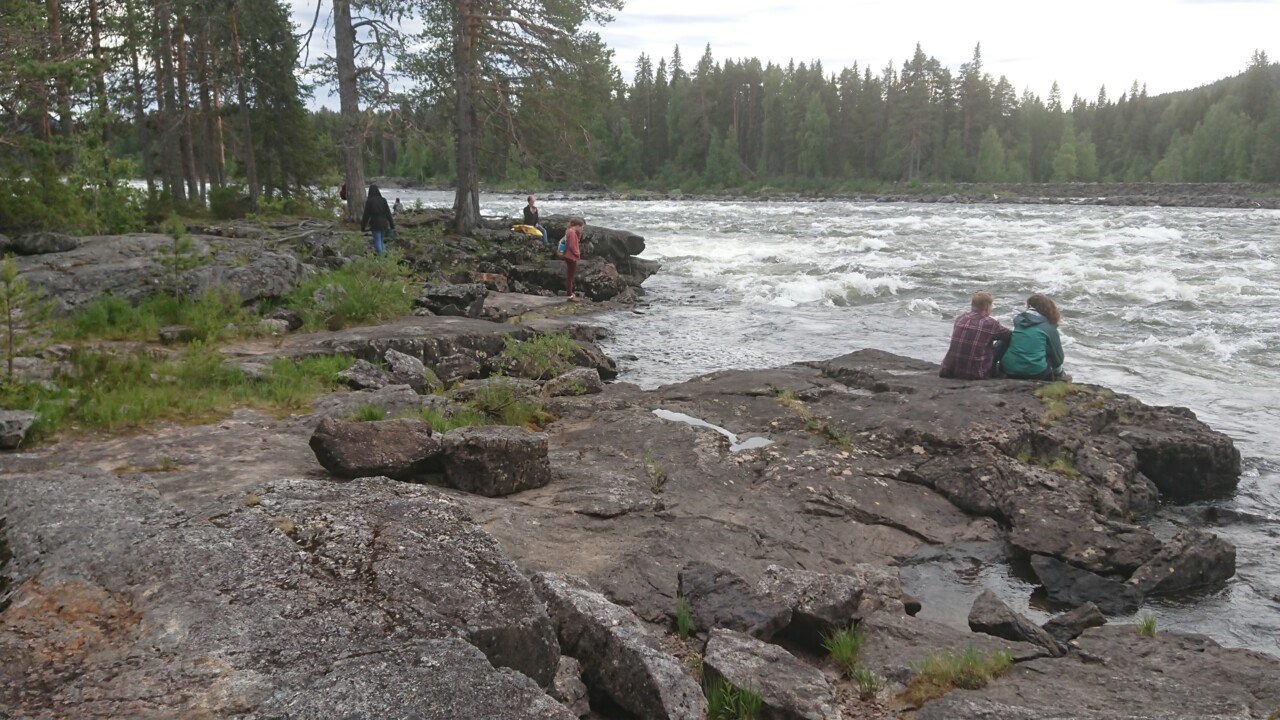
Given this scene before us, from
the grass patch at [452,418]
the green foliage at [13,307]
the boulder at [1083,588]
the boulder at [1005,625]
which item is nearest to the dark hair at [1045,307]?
the boulder at [1083,588]

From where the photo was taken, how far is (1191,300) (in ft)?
59.9

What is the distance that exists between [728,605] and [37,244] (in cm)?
1202

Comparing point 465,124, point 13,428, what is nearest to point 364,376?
point 13,428

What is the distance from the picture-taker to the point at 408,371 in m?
10.2

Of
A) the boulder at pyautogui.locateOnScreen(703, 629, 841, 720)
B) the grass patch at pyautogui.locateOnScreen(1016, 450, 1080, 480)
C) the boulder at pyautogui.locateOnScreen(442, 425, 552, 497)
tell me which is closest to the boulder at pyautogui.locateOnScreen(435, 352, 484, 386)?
the boulder at pyautogui.locateOnScreen(442, 425, 552, 497)

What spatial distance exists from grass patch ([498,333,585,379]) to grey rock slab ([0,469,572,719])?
6150mm

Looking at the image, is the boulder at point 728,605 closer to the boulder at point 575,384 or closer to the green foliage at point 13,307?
the boulder at point 575,384

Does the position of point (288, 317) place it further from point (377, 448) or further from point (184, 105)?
point (184, 105)

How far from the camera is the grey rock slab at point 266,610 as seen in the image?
9.71 ft

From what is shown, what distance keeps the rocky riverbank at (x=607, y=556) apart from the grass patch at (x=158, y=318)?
4.87 ft

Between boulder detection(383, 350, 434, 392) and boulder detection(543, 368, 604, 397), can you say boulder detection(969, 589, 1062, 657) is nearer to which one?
boulder detection(543, 368, 604, 397)

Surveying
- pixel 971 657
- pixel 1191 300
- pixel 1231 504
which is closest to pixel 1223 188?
pixel 1191 300

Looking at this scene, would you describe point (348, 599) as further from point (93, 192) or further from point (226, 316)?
point (93, 192)

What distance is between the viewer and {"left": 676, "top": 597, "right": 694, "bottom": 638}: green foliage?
500 cm
